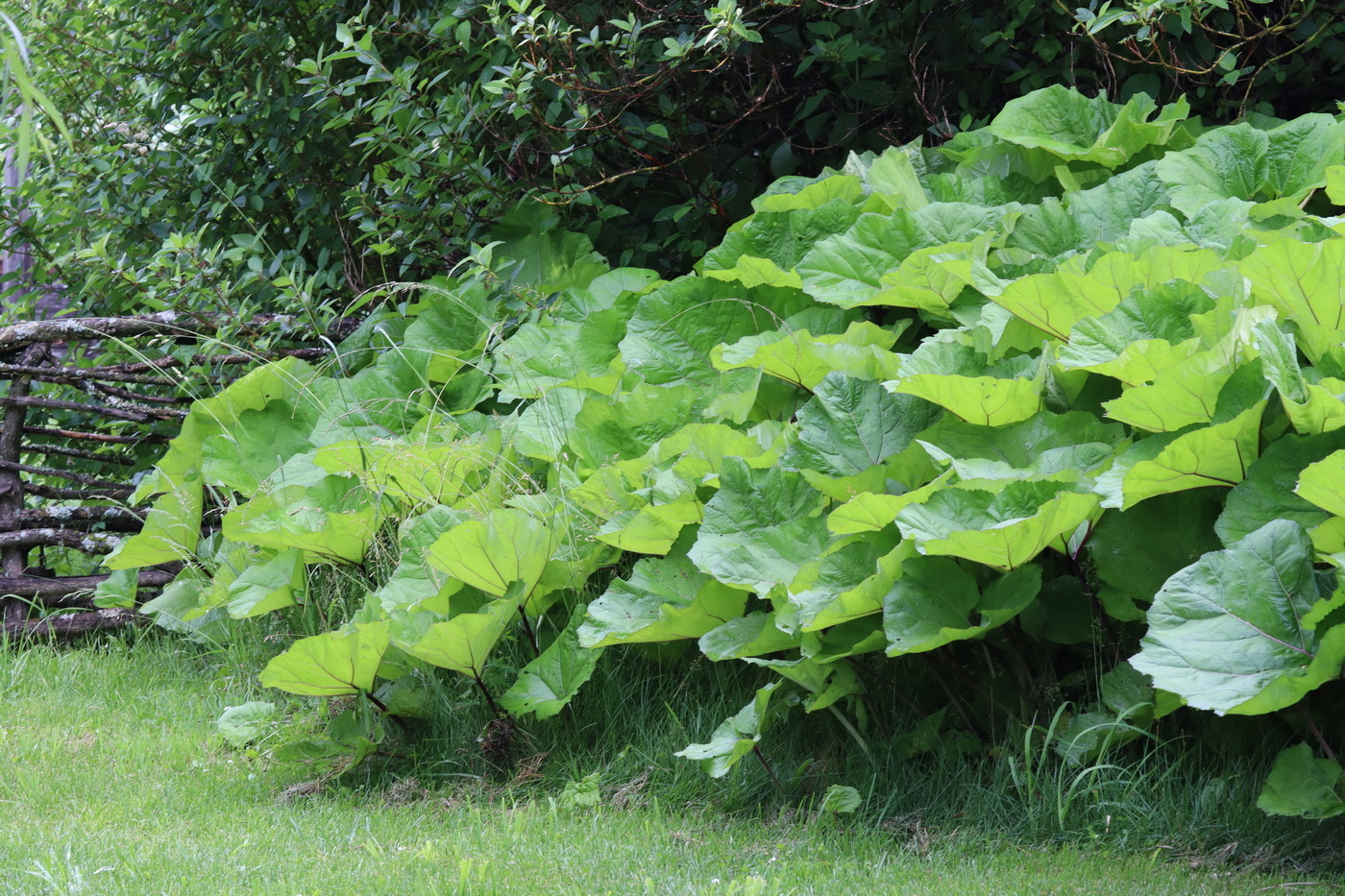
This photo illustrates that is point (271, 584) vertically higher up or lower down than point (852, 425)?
lower down

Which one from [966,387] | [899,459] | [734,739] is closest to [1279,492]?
[966,387]

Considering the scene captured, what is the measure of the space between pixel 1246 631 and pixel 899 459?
28.0 inches

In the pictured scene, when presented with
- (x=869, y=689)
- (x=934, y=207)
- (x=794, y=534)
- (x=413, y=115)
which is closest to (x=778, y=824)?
(x=869, y=689)

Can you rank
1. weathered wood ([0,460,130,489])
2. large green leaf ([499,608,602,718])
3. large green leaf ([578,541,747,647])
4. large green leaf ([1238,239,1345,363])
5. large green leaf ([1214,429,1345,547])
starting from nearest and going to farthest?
large green leaf ([1214,429,1345,547]), large green leaf ([1238,239,1345,363]), large green leaf ([578,541,747,647]), large green leaf ([499,608,602,718]), weathered wood ([0,460,130,489])

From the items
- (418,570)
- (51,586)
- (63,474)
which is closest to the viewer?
(418,570)

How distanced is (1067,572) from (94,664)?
2557mm

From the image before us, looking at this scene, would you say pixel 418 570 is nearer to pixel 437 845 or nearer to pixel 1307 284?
pixel 437 845

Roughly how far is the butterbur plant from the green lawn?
0.60ft

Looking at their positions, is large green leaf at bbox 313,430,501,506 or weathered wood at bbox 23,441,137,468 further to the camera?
weathered wood at bbox 23,441,137,468

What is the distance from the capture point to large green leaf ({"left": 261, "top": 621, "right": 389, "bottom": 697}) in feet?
7.61

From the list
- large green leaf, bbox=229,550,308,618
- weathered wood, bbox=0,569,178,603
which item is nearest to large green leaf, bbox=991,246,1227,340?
large green leaf, bbox=229,550,308,618

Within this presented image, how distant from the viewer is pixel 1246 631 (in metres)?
1.76

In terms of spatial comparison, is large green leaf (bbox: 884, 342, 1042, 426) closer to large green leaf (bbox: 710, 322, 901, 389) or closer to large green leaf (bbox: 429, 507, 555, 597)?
large green leaf (bbox: 710, 322, 901, 389)

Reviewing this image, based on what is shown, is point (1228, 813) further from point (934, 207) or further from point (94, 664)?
point (94, 664)
